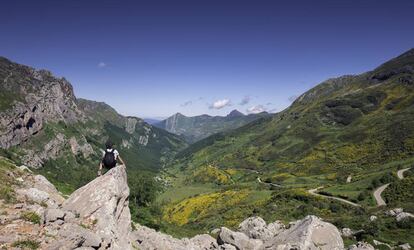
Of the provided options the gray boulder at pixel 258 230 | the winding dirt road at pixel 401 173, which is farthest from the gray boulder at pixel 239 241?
the winding dirt road at pixel 401 173

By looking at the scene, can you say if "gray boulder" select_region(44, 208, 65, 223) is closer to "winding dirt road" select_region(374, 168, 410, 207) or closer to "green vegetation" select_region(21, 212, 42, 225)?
"green vegetation" select_region(21, 212, 42, 225)

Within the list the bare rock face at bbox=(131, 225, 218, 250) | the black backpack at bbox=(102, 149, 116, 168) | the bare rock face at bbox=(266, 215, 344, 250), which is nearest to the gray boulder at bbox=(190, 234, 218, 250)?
the bare rock face at bbox=(131, 225, 218, 250)

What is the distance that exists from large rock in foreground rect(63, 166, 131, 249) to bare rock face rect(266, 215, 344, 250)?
18.3m

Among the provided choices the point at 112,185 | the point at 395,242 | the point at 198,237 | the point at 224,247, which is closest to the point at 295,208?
the point at 395,242

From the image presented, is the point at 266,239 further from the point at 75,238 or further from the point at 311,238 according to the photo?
the point at 75,238

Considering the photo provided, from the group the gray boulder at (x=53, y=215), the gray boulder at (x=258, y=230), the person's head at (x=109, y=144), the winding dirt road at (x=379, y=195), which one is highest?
the person's head at (x=109, y=144)

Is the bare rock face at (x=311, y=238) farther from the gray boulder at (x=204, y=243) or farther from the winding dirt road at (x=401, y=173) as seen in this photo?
the winding dirt road at (x=401, y=173)

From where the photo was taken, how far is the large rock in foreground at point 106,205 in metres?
24.6

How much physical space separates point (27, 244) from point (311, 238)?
28450mm

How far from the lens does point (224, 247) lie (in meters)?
43.8

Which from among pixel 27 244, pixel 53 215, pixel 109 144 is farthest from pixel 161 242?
pixel 27 244

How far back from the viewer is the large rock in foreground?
24.6 meters

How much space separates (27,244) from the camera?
20.2 m

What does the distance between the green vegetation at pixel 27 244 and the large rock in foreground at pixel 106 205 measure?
13.6 feet
